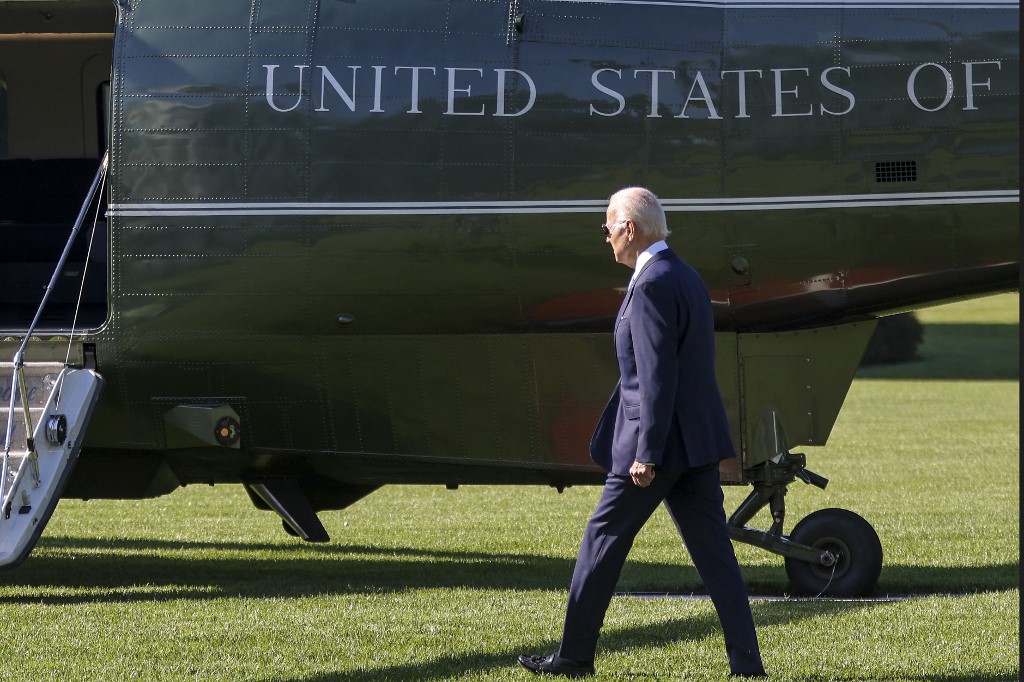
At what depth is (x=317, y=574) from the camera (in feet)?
31.0

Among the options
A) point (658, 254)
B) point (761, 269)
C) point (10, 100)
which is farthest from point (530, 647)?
point (10, 100)

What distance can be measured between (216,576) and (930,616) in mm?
4524

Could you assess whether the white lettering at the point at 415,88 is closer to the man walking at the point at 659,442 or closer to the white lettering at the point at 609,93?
the white lettering at the point at 609,93

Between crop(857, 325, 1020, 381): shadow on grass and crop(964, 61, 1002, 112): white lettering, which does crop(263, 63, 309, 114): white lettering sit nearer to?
crop(964, 61, 1002, 112): white lettering

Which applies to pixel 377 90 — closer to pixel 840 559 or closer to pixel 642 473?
pixel 642 473

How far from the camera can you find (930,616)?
729cm

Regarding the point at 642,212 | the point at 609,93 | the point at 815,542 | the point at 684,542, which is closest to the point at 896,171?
the point at 609,93

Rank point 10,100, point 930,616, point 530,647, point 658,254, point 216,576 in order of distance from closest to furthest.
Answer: point 658,254 < point 530,647 < point 930,616 < point 216,576 < point 10,100

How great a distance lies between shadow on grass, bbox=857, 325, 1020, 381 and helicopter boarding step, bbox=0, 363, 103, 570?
2845 cm

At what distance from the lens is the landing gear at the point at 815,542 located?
8.18 metres

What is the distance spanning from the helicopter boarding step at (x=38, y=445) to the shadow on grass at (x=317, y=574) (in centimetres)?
82

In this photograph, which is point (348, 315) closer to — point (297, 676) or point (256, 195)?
point (256, 195)

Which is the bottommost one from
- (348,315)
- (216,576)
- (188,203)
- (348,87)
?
(216,576)

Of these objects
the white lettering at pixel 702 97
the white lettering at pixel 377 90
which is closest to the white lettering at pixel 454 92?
the white lettering at pixel 377 90
